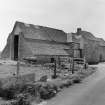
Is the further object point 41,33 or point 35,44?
point 41,33

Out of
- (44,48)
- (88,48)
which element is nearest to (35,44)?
(44,48)

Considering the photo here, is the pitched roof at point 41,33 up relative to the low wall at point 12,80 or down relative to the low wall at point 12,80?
up

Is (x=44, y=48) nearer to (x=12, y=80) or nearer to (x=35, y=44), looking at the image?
(x=35, y=44)

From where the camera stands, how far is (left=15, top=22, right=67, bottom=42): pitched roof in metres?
36.6

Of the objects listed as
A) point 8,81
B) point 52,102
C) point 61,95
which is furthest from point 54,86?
point 8,81

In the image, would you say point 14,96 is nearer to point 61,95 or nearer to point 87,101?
point 61,95

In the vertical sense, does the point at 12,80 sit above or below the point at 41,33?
below

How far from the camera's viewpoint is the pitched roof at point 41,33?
120 feet

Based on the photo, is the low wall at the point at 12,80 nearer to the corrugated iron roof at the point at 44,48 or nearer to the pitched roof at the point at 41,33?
the corrugated iron roof at the point at 44,48

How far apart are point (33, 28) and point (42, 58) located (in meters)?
9.43

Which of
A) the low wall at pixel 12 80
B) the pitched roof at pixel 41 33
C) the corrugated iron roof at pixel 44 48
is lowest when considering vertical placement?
the low wall at pixel 12 80

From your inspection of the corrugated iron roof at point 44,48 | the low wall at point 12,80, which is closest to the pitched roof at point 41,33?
the corrugated iron roof at point 44,48

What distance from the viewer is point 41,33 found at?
4031cm

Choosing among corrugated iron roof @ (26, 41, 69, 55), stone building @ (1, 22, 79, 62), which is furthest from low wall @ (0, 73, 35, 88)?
corrugated iron roof @ (26, 41, 69, 55)
